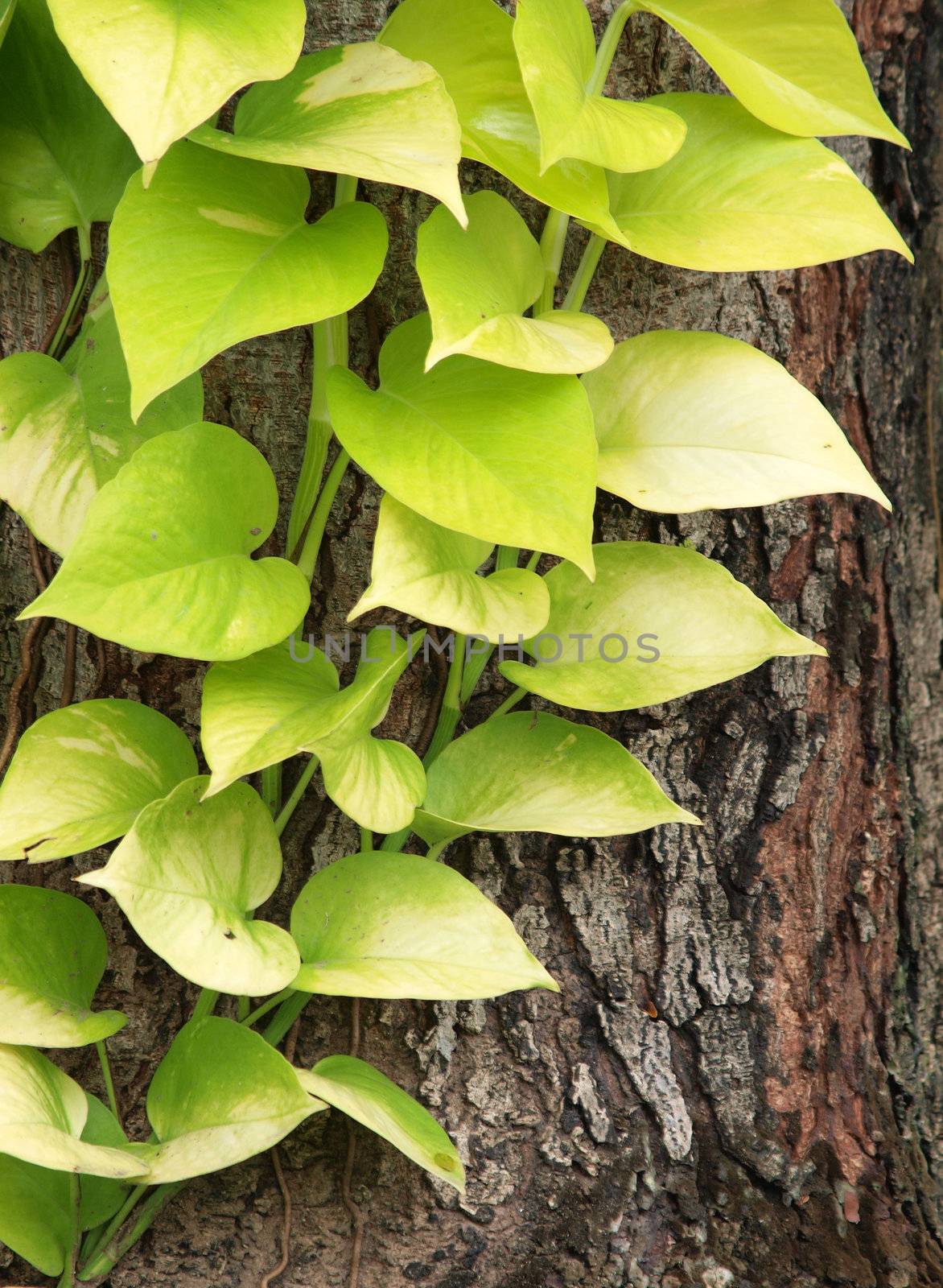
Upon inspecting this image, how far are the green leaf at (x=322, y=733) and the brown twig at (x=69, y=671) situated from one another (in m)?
0.17

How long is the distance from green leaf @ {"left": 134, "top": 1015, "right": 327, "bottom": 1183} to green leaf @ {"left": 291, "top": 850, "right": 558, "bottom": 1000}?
5 centimetres

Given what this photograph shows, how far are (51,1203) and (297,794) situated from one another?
304 millimetres

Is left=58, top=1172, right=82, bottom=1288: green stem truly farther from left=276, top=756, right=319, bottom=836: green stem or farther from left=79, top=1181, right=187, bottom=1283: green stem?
left=276, top=756, right=319, bottom=836: green stem

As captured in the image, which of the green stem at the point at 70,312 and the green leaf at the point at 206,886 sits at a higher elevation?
the green stem at the point at 70,312

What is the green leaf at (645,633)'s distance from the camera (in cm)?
61

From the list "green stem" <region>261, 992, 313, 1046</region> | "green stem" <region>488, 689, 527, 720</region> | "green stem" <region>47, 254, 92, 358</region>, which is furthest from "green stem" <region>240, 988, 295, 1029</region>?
"green stem" <region>47, 254, 92, 358</region>

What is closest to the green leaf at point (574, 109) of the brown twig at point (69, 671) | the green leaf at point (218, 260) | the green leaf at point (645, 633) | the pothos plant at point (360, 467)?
the pothos plant at point (360, 467)

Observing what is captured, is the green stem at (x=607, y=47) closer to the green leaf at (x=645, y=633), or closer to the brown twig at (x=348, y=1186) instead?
the green leaf at (x=645, y=633)

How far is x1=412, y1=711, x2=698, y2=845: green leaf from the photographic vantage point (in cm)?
63

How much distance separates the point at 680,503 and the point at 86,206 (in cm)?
43

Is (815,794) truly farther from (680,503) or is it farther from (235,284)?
(235,284)

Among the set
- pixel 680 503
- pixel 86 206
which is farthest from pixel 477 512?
pixel 86 206

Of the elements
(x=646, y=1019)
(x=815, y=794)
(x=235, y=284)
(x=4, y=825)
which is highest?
(x=235, y=284)

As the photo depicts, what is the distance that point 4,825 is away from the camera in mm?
566
